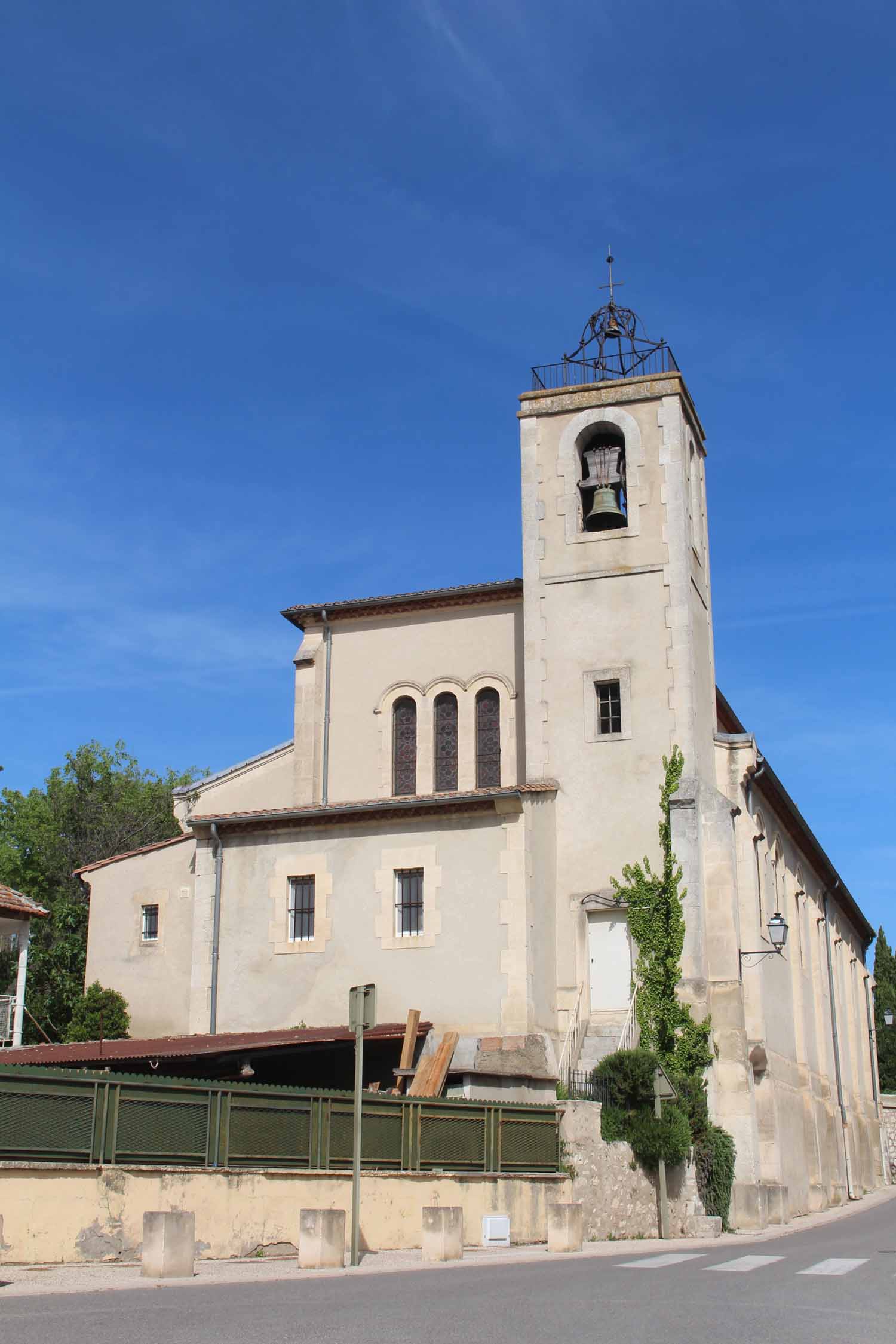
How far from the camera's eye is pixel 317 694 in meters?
33.2

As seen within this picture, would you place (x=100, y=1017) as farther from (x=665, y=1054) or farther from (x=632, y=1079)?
(x=665, y=1054)

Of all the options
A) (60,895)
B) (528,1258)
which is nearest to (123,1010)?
(528,1258)

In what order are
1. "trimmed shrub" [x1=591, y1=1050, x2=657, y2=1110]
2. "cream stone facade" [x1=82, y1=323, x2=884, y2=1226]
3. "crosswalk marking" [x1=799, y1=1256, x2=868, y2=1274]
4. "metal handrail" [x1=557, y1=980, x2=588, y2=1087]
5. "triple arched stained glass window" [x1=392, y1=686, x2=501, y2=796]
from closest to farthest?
"crosswalk marking" [x1=799, y1=1256, x2=868, y2=1274] < "trimmed shrub" [x1=591, y1=1050, x2=657, y2=1110] < "metal handrail" [x1=557, y1=980, x2=588, y2=1087] < "cream stone facade" [x1=82, y1=323, x2=884, y2=1226] < "triple arched stained glass window" [x1=392, y1=686, x2=501, y2=796]

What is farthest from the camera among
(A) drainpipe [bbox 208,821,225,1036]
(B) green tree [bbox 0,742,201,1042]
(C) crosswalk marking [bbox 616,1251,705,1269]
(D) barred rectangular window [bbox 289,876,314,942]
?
(B) green tree [bbox 0,742,201,1042]

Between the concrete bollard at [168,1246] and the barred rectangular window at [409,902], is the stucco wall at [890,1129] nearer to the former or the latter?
the barred rectangular window at [409,902]

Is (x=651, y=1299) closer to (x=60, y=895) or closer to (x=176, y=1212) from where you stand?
(x=176, y=1212)

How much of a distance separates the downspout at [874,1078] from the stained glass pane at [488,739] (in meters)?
29.7

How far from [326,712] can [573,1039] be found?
1043 centimetres

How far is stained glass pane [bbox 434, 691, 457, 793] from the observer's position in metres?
31.9

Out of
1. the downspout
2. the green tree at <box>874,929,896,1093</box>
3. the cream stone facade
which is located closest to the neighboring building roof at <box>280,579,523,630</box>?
the cream stone facade

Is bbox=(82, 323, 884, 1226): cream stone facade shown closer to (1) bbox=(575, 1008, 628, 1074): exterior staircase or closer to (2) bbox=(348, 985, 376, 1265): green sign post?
(1) bbox=(575, 1008, 628, 1074): exterior staircase

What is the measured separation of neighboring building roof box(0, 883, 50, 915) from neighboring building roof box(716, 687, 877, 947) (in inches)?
622

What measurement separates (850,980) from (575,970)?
1164 inches

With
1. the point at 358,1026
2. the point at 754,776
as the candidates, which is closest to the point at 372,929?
the point at 754,776
